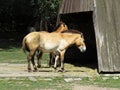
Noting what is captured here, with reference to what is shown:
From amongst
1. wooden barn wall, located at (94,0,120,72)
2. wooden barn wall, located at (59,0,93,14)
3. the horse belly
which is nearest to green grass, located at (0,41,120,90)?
wooden barn wall, located at (94,0,120,72)

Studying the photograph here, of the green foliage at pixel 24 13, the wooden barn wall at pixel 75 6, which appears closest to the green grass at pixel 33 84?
the wooden barn wall at pixel 75 6

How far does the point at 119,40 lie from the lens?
15.7m

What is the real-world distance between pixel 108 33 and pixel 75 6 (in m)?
2.51

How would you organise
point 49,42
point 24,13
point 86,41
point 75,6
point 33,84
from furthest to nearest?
point 24,13
point 86,41
point 75,6
point 49,42
point 33,84

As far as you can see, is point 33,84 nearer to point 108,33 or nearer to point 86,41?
point 108,33

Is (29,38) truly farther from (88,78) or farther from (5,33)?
(5,33)

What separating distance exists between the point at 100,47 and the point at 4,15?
1038 inches

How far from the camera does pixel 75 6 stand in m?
17.7

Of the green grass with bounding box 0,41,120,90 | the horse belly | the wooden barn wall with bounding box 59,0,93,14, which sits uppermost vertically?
the wooden barn wall with bounding box 59,0,93,14

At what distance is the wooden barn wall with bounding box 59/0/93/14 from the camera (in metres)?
16.3

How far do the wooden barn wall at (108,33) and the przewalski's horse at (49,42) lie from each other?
1.16m

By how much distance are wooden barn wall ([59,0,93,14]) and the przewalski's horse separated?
1.11m

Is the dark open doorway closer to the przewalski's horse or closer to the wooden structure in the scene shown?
the przewalski's horse

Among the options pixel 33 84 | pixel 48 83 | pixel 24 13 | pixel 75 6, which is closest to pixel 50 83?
pixel 48 83
